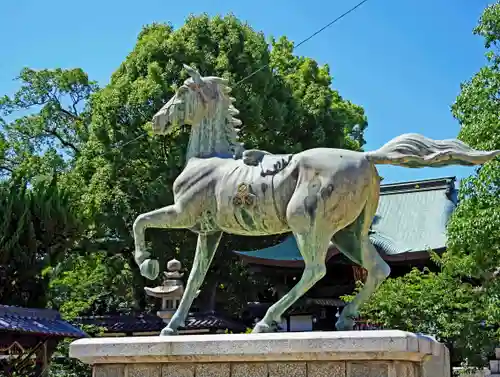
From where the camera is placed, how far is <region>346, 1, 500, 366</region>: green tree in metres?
12.3

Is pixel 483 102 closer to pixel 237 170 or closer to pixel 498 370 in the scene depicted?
pixel 498 370

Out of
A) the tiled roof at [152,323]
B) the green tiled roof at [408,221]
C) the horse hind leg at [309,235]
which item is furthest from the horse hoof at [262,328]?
the tiled roof at [152,323]

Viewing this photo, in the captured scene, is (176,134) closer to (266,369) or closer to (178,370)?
(178,370)

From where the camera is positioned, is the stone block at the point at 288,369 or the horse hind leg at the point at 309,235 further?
the horse hind leg at the point at 309,235

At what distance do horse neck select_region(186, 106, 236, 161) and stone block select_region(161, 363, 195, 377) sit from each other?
6.79 feet

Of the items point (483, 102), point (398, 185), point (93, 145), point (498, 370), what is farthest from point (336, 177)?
point (398, 185)

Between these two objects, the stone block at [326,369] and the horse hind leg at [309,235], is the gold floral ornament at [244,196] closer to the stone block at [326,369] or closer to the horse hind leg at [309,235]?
the horse hind leg at [309,235]

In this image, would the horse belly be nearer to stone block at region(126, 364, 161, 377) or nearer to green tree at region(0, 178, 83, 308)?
stone block at region(126, 364, 161, 377)

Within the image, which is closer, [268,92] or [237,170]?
[237,170]

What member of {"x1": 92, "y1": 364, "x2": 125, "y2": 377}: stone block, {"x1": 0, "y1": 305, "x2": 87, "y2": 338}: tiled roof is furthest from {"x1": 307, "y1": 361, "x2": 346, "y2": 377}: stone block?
{"x1": 0, "y1": 305, "x2": 87, "y2": 338}: tiled roof

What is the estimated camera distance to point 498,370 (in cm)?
1520

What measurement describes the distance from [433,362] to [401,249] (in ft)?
50.1

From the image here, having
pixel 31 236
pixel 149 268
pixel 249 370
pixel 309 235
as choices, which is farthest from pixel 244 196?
pixel 31 236

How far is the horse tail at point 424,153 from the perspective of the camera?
19.0ft
